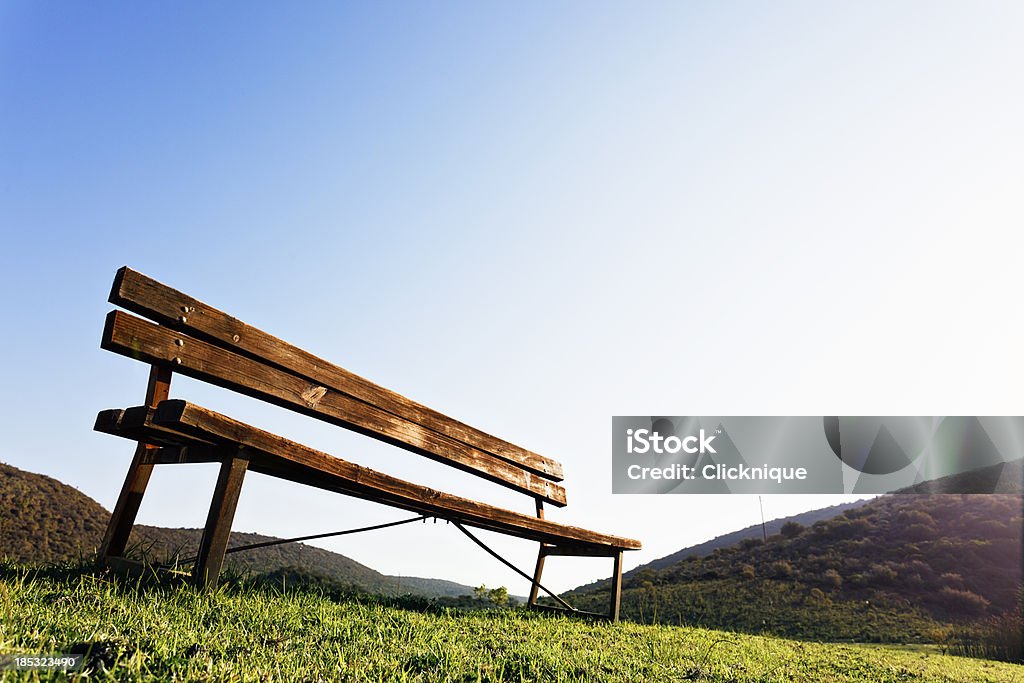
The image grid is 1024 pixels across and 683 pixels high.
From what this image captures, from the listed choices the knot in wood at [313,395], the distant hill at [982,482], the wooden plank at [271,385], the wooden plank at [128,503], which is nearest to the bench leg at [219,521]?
the wooden plank at [271,385]

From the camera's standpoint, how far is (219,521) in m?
3.55

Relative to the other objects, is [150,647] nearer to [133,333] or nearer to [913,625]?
[133,333]

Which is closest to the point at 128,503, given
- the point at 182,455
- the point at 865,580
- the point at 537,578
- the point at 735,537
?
the point at 182,455

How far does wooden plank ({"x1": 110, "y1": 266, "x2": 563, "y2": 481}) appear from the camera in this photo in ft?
11.0

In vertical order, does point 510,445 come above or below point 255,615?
above

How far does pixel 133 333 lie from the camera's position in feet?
10.8

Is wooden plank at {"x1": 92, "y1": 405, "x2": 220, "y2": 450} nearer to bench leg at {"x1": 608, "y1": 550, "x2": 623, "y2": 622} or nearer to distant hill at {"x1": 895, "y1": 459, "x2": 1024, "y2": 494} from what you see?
bench leg at {"x1": 608, "y1": 550, "x2": 623, "y2": 622}

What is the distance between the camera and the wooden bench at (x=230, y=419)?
132 inches

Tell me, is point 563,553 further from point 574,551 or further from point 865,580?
point 865,580

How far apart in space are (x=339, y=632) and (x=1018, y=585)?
25.4 m

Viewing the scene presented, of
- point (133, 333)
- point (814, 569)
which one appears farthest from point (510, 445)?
point (814, 569)

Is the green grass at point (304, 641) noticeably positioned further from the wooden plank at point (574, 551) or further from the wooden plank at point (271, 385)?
the wooden plank at point (574, 551)

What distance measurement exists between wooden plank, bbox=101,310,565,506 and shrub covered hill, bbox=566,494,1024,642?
720cm

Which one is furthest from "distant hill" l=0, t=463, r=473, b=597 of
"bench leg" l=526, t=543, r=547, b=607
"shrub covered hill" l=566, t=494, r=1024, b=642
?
"shrub covered hill" l=566, t=494, r=1024, b=642
